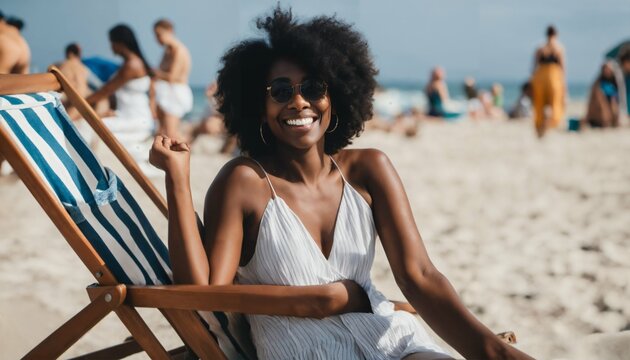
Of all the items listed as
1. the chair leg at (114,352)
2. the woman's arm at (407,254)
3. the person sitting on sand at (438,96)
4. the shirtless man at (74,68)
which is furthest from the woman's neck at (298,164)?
the person sitting on sand at (438,96)

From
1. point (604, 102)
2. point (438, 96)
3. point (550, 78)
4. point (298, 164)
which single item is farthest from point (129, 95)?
point (438, 96)

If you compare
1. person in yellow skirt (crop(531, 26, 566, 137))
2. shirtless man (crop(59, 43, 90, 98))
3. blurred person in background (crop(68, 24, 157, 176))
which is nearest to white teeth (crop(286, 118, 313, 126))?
blurred person in background (crop(68, 24, 157, 176))

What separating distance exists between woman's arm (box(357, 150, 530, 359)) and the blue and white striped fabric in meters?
0.56

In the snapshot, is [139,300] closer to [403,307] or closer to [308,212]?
[308,212]

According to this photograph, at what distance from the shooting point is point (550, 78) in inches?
447

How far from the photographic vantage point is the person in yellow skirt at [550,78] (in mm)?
11383

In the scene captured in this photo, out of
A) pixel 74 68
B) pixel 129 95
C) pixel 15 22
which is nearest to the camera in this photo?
pixel 129 95

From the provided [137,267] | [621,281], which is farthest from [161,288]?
[621,281]

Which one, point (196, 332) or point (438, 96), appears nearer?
point (196, 332)

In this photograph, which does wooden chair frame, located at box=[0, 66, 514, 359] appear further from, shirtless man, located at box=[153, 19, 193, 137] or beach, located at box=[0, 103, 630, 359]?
shirtless man, located at box=[153, 19, 193, 137]

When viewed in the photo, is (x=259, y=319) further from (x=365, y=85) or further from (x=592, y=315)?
(x=592, y=315)

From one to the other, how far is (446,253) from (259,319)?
10.5 feet

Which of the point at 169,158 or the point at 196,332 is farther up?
the point at 169,158

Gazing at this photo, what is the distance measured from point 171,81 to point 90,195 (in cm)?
559
